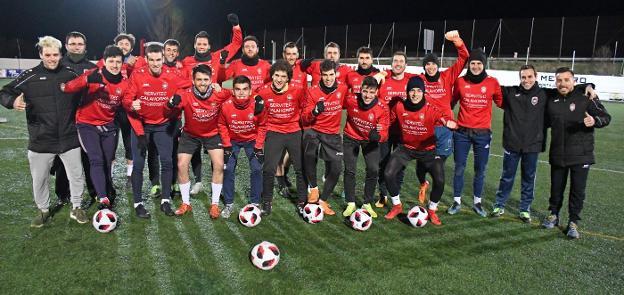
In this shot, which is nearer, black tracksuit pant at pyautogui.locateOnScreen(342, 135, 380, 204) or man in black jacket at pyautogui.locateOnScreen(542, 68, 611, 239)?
man in black jacket at pyautogui.locateOnScreen(542, 68, 611, 239)

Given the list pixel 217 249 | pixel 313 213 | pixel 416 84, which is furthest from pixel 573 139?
pixel 217 249

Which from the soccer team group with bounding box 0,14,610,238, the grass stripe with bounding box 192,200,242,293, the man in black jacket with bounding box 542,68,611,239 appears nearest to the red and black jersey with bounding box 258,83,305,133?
the soccer team group with bounding box 0,14,610,238

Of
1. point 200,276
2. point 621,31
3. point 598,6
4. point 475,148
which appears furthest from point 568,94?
point 598,6

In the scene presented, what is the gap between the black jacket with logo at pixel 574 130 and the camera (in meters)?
5.34

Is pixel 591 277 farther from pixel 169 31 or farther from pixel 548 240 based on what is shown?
pixel 169 31

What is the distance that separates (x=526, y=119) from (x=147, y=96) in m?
4.85

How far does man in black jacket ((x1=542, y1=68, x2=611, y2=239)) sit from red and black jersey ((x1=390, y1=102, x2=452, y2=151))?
1.36 m

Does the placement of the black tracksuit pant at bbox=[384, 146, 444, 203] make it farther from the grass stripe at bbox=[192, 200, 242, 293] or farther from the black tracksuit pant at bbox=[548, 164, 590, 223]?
the grass stripe at bbox=[192, 200, 242, 293]

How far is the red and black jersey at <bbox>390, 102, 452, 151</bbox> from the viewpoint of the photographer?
5539 mm

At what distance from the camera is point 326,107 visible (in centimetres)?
574

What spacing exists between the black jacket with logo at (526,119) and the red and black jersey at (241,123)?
325 cm

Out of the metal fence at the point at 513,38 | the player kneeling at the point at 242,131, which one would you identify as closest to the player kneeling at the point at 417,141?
the player kneeling at the point at 242,131

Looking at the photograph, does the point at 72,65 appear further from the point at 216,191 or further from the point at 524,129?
the point at 524,129

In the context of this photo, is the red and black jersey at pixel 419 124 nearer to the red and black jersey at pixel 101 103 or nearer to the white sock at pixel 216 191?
the white sock at pixel 216 191
